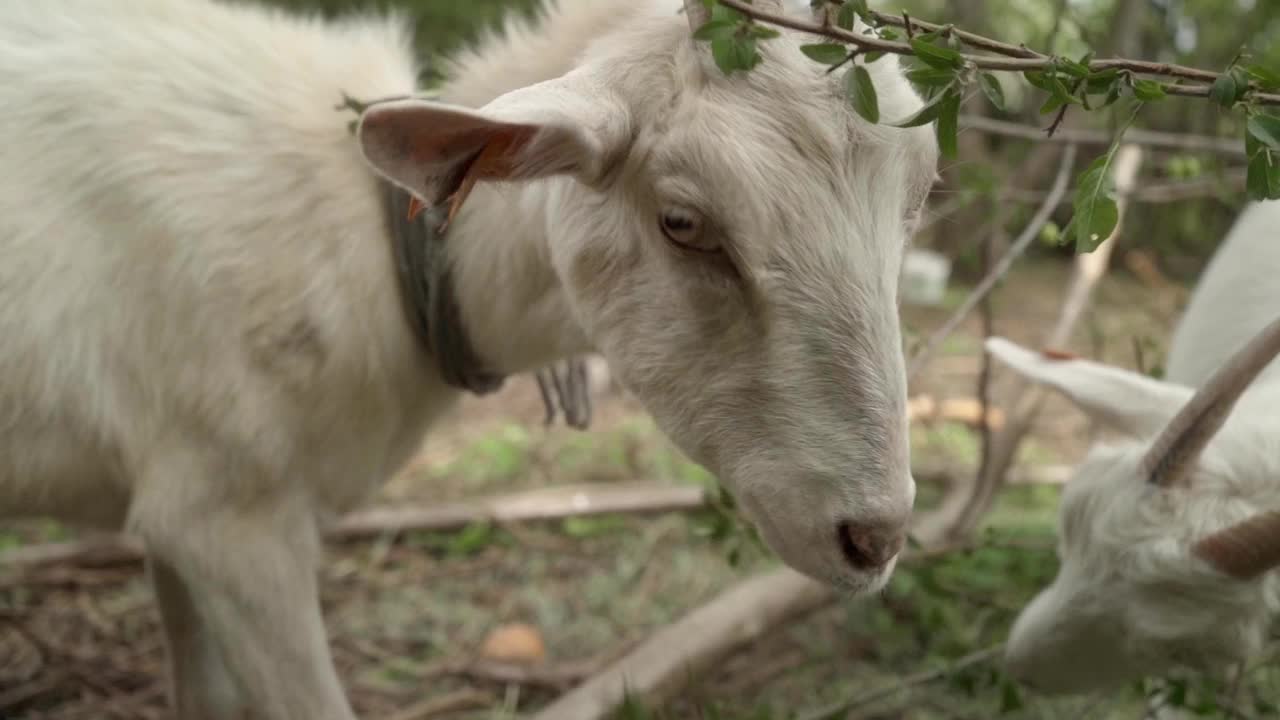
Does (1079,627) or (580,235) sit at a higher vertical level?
(580,235)

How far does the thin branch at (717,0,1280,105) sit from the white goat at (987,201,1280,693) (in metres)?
0.52

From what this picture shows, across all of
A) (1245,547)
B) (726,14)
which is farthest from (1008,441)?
(726,14)

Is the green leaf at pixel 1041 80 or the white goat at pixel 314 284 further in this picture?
the white goat at pixel 314 284

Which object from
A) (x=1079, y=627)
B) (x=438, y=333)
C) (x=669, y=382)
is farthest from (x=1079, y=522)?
(x=438, y=333)

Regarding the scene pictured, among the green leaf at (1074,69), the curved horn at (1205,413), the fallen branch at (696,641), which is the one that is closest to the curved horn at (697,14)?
the green leaf at (1074,69)

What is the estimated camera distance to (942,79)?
1374 millimetres

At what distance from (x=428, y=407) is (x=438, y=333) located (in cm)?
25

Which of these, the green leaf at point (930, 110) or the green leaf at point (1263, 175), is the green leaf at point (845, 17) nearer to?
the green leaf at point (930, 110)

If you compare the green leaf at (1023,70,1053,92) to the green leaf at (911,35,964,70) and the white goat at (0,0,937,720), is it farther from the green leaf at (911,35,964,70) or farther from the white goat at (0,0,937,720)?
the white goat at (0,0,937,720)

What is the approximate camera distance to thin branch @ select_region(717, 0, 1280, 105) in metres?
1.36

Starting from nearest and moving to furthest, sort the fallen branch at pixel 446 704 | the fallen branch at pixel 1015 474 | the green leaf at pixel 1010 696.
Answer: the green leaf at pixel 1010 696, the fallen branch at pixel 446 704, the fallen branch at pixel 1015 474

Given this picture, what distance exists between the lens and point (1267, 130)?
50.3 inches

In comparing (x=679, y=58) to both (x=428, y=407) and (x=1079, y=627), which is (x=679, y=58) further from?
(x=1079, y=627)

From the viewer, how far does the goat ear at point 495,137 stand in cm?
146
